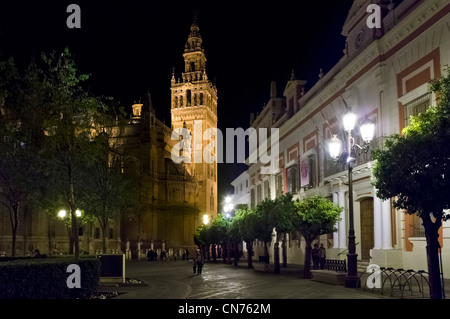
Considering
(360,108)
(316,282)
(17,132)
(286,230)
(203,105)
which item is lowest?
(316,282)

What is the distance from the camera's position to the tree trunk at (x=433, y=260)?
11641mm

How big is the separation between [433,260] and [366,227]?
16977 millimetres

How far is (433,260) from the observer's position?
12.0m

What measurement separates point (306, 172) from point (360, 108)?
10587mm

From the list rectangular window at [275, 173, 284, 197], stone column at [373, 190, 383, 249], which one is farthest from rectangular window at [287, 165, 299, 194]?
stone column at [373, 190, 383, 249]

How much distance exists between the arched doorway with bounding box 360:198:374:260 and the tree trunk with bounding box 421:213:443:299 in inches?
628

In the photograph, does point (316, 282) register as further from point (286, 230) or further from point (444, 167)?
point (444, 167)

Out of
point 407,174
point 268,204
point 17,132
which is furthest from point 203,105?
point 407,174

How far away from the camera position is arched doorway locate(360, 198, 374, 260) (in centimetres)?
2809

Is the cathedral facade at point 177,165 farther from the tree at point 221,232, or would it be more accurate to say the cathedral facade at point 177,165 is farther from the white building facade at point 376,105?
the white building facade at point 376,105

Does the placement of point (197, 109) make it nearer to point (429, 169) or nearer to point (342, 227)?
point (342, 227)

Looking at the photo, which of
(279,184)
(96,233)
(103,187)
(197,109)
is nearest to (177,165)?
(197,109)

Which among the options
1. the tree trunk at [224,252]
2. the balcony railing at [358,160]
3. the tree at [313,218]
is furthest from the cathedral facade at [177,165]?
the tree at [313,218]

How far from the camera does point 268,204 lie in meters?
29.9
